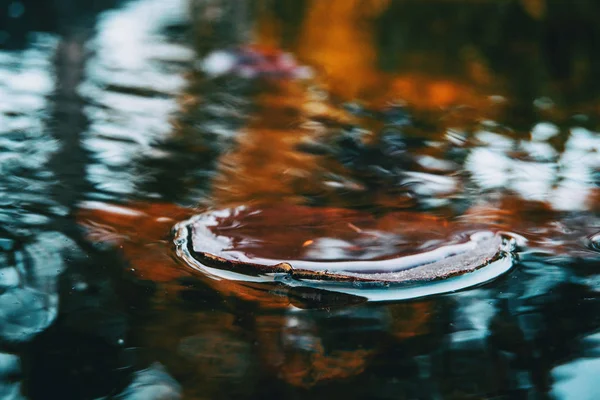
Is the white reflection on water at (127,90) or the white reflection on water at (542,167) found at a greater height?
the white reflection on water at (127,90)

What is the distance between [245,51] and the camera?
659 cm

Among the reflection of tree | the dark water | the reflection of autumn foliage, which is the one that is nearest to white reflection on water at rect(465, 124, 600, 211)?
the dark water

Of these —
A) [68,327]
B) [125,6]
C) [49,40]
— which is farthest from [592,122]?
[125,6]

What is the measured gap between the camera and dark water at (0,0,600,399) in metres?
1.95

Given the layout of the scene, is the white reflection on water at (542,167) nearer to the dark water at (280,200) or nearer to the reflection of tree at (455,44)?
the dark water at (280,200)

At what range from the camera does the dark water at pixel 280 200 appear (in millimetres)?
1952

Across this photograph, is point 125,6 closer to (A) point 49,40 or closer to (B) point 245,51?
(A) point 49,40

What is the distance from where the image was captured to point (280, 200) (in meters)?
3.21

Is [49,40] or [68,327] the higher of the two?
[49,40]

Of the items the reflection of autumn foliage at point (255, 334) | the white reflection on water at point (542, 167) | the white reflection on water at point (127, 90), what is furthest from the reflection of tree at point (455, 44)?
the reflection of autumn foliage at point (255, 334)

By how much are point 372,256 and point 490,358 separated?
2.17 feet

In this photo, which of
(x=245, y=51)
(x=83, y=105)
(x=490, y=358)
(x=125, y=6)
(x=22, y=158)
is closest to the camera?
(x=490, y=358)

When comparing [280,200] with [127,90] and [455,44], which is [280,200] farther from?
[455,44]

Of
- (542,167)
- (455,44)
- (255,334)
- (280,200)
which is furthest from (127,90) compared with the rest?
(455,44)
